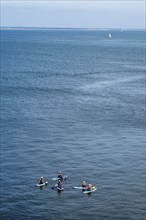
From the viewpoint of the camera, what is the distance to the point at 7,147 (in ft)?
282

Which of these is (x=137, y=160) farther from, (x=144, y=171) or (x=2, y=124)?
(x=2, y=124)

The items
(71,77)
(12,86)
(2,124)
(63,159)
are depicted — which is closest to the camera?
(63,159)

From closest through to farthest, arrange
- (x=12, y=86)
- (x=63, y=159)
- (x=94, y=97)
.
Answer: (x=63, y=159) < (x=94, y=97) < (x=12, y=86)

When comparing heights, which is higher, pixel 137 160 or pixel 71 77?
pixel 71 77

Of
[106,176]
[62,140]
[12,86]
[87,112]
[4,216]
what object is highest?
[12,86]

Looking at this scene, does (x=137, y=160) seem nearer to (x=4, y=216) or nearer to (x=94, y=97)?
(x=4, y=216)

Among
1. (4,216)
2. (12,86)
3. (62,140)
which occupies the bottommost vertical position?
(4,216)

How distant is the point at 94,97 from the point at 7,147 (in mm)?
48703

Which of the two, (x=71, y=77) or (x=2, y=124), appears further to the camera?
(x=71, y=77)

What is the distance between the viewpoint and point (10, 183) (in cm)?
6981

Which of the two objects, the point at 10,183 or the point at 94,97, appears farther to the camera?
the point at 94,97

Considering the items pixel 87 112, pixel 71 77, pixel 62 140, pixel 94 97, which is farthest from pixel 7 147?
pixel 71 77

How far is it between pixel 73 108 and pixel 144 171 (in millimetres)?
45142

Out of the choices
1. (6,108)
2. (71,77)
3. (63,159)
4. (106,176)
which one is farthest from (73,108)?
(71,77)
